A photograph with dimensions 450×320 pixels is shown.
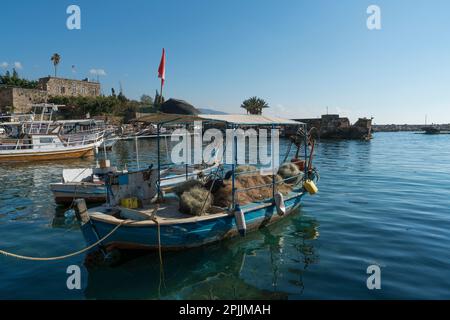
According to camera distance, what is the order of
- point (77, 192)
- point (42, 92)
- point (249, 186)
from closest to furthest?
point (249, 186)
point (77, 192)
point (42, 92)

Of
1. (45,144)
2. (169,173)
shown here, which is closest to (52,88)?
(45,144)

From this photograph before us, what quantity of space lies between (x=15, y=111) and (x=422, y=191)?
68.0 m

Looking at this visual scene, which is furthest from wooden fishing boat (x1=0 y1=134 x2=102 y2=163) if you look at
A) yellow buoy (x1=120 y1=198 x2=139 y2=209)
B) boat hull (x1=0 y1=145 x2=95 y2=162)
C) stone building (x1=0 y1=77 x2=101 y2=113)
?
stone building (x1=0 y1=77 x2=101 y2=113)

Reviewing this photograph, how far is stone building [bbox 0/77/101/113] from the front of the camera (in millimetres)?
65562

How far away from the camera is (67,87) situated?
268ft

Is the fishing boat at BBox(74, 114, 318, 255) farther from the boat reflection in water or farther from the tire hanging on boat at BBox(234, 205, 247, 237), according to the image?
the boat reflection in water

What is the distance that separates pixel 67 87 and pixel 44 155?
5460cm

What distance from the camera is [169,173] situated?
1767cm

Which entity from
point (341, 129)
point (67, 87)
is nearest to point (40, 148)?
point (67, 87)

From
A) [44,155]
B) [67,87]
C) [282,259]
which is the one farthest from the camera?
[67,87]

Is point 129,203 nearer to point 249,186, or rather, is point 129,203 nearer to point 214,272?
point 214,272

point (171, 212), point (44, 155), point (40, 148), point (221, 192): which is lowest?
point (171, 212)

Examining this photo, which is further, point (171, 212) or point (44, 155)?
point (44, 155)
